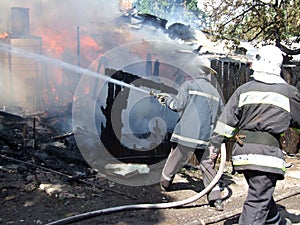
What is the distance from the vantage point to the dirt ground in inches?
182

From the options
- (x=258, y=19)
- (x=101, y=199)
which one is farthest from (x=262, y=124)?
(x=258, y=19)

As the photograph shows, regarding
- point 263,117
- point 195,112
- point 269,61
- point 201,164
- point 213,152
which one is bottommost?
point 201,164

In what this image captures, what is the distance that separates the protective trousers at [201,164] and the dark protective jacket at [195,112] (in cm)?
13

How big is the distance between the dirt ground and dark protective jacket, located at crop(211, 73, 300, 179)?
1.13 metres

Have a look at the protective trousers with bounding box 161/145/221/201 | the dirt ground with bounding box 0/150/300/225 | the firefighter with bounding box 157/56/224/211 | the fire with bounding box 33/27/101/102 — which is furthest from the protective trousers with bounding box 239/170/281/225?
the fire with bounding box 33/27/101/102

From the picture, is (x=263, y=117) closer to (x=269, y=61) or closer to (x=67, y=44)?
(x=269, y=61)

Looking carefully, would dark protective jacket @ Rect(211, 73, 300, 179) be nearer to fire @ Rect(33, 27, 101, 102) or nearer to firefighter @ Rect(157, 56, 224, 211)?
firefighter @ Rect(157, 56, 224, 211)

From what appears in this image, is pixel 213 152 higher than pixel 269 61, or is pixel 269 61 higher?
pixel 269 61

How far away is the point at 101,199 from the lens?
17.1 ft

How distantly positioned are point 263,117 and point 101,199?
2.59 metres

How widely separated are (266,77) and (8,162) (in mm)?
4619

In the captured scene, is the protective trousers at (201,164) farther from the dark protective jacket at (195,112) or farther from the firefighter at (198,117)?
the dark protective jacket at (195,112)

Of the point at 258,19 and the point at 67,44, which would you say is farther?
the point at 67,44

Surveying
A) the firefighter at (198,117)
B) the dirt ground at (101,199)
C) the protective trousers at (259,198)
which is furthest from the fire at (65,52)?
the protective trousers at (259,198)
